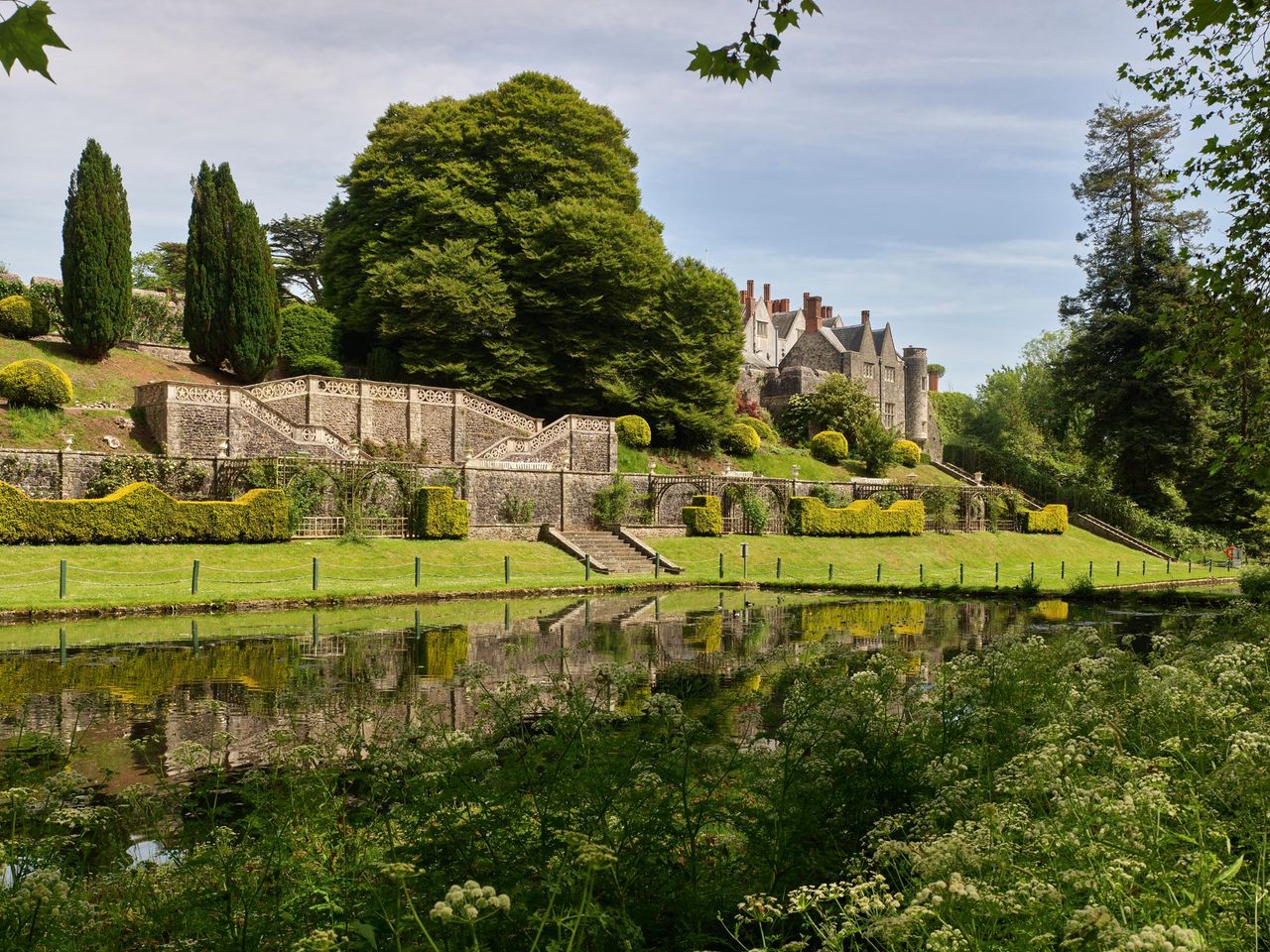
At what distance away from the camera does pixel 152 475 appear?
2669 centimetres

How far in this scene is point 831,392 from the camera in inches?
2045

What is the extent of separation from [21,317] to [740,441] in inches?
1108

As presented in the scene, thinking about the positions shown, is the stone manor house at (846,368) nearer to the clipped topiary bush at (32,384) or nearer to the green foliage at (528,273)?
the green foliage at (528,273)

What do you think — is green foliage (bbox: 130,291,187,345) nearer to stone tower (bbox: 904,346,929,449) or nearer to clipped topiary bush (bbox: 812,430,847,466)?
clipped topiary bush (bbox: 812,430,847,466)

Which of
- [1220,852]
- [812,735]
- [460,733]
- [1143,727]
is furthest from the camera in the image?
[1143,727]

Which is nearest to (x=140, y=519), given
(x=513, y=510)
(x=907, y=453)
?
(x=513, y=510)

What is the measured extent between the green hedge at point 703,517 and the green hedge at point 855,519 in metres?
3.80

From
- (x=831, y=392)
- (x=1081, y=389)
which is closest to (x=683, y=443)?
(x=831, y=392)

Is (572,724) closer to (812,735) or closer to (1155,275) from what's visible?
(812,735)

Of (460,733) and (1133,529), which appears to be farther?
(1133,529)

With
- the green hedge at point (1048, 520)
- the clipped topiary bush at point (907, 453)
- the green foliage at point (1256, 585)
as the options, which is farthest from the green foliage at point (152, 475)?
the clipped topiary bush at point (907, 453)

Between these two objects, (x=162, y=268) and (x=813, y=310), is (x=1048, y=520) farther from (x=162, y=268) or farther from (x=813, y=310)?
(x=162, y=268)

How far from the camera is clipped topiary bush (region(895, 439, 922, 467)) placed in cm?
5225

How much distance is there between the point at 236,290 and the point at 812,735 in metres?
35.6
